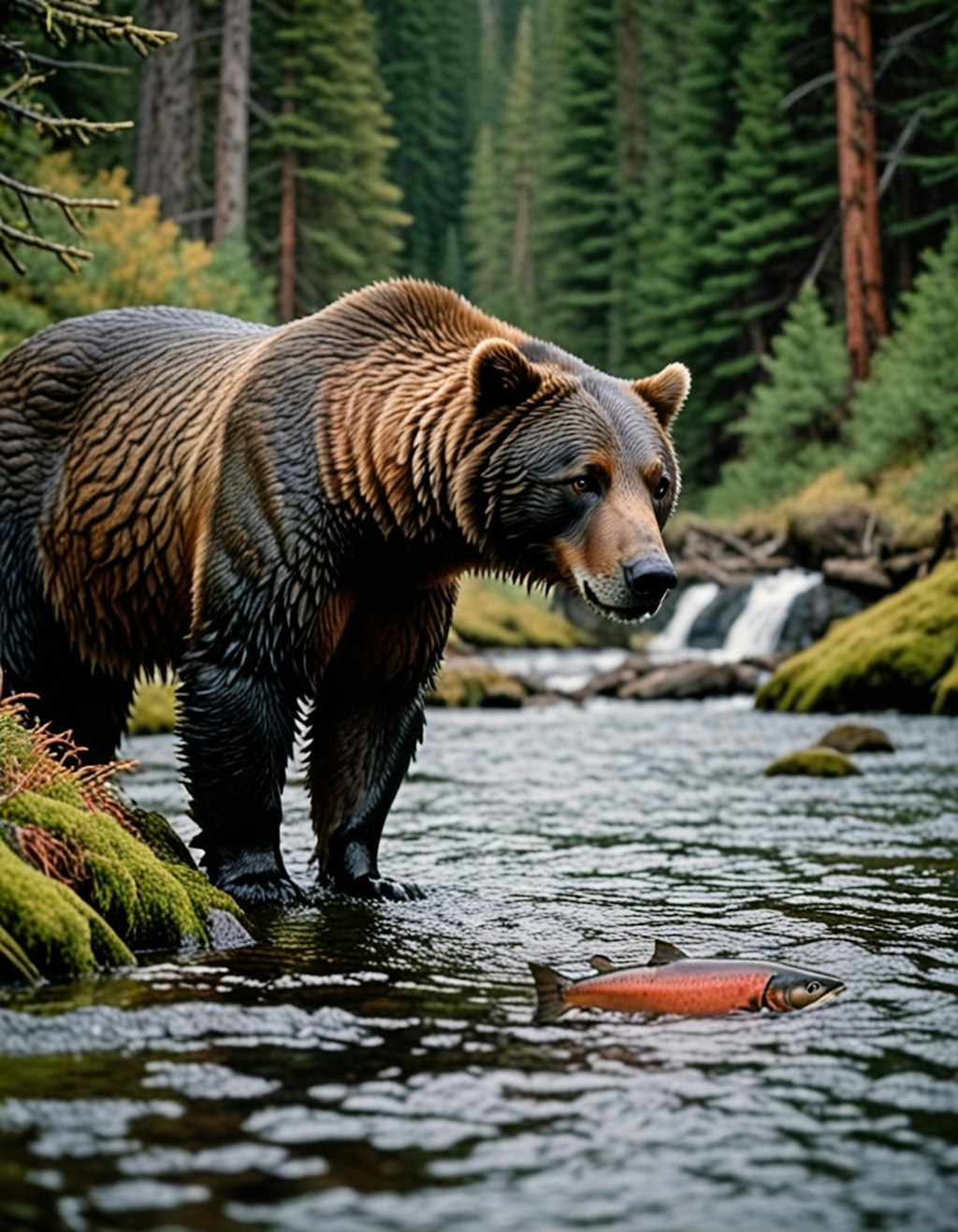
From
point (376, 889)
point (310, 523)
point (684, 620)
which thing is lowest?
point (684, 620)

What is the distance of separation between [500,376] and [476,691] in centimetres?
1371

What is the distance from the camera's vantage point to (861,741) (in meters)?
12.2

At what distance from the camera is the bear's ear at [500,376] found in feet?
17.6

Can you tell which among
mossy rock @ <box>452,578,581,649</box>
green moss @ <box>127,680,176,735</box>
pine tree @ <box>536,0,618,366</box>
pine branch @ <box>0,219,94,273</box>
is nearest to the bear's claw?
pine branch @ <box>0,219,94,273</box>

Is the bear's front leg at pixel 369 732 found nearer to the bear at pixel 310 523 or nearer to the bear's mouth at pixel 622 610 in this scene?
the bear at pixel 310 523

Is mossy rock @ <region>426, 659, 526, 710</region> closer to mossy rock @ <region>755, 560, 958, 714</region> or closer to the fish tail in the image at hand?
mossy rock @ <region>755, 560, 958, 714</region>

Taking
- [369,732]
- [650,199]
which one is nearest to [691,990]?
[369,732]

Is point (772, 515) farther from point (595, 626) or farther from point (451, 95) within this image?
point (451, 95)

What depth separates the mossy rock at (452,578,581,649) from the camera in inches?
1040

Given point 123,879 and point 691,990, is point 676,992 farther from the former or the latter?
point 123,879

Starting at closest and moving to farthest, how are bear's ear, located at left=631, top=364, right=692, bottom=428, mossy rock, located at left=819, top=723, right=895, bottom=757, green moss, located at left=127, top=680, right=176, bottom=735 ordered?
bear's ear, located at left=631, top=364, right=692, bottom=428, mossy rock, located at left=819, top=723, right=895, bottom=757, green moss, located at left=127, top=680, right=176, bottom=735

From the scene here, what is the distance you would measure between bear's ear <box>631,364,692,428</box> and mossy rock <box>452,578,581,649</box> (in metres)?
19.4

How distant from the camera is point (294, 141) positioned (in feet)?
112

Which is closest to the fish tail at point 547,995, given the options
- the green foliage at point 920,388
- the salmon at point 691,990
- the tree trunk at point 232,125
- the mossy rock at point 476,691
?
the salmon at point 691,990
